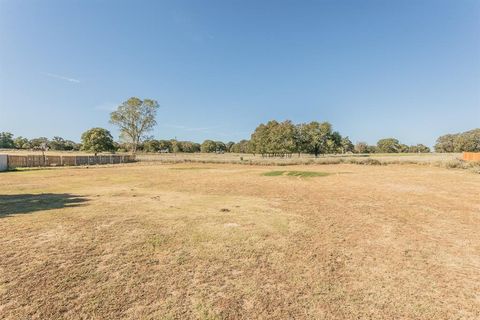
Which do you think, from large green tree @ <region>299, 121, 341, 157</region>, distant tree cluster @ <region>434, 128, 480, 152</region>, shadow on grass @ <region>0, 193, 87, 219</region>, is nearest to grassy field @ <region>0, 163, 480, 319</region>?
shadow on grass @ <region>0, 193, 87, 219</region>

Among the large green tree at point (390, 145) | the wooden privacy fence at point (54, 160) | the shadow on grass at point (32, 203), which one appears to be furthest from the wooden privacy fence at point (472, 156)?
the large green tree at point (390, 145)

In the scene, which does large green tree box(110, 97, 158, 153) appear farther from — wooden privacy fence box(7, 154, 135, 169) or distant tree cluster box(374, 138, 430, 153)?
distant tree cluster box(374, 138, 430, 153)

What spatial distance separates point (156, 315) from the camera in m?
3.10

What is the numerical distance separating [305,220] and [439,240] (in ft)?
10.6

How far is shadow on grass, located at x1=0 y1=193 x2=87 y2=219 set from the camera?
8.59 m

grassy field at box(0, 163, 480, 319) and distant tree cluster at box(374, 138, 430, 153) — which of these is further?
distant tree cluster at box(374, 138, 430, 153)

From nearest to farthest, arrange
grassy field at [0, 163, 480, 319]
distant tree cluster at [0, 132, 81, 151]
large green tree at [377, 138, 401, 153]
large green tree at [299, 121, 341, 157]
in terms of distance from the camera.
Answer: grassy field at [0, 163, 480, 319]
large green tree at [299, 121, 341, 157]
distant tree cluster at [0, 132, 81, 151]
large green tree at [377, 138, 401, 153]

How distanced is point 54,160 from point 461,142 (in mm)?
156290

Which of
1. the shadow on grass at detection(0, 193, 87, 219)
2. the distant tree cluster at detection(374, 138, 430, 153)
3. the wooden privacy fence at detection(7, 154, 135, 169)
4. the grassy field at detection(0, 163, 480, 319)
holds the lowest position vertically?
the grassy field at detection(0, 163, 480, 319)

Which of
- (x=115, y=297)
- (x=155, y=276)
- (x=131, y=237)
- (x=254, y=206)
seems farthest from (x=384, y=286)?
(x=254, y=206)

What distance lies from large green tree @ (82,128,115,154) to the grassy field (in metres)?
55.4

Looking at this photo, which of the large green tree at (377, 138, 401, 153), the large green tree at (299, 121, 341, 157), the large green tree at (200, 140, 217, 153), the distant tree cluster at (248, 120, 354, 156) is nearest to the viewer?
the distant tree cluster at (248, 120, 354, 156)

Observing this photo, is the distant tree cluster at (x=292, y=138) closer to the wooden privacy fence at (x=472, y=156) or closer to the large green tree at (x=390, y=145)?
the wooden privacy fence at (x=472, y=156)

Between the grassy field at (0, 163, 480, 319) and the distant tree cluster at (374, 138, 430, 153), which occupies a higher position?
the distant tree cluster at (374, 138, 430, 153)
